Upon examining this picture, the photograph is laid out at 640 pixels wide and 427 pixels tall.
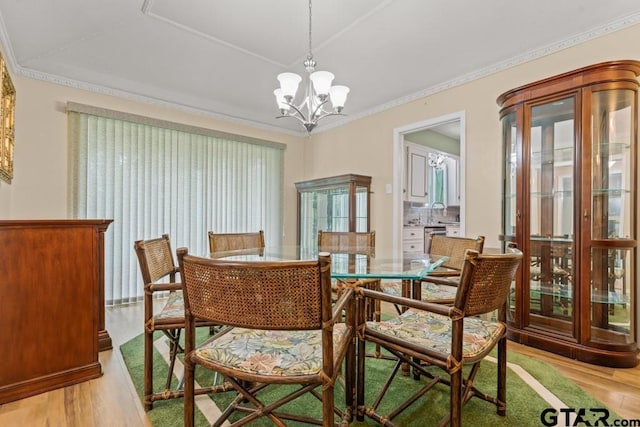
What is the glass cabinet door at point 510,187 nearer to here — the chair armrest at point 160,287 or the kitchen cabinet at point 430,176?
the kitchen cabinet at point 430,176

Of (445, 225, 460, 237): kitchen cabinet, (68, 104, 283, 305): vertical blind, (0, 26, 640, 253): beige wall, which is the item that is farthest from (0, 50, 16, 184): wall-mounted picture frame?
(445, 225, 460, 237): kitchen cabinet

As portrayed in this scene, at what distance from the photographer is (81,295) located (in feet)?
6.48

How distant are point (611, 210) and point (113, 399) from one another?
3322mm

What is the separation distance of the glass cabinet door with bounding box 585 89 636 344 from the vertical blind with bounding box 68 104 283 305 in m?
3.71

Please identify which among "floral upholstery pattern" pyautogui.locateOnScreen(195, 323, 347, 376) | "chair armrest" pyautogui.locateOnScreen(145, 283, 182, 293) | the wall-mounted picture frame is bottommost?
"floral upholstery pattern" pyautogui.locateOnScreen(195, 323, 347, 376)

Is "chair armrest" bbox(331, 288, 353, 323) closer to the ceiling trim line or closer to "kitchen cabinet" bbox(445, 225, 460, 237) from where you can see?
the ceiling trim line

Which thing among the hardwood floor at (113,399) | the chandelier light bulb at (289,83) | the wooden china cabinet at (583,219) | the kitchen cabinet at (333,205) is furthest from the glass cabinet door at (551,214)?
the kitchen cabinet at (333,205)

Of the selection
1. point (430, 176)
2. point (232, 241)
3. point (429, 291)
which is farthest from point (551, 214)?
point (430, 176)

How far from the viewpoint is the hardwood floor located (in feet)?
5.16

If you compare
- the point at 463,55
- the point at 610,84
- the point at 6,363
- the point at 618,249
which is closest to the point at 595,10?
the point at 610,84

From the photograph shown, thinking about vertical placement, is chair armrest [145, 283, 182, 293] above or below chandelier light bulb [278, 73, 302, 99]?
below

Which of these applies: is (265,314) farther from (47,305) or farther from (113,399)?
(47,305)

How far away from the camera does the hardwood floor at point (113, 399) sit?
1.57 m

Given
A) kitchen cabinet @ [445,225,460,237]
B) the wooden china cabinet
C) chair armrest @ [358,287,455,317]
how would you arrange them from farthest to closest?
kitchen cabinet @ [445,225,460,237] < the wooden china cabinet < chair armrest @ [358,287,455,317]
